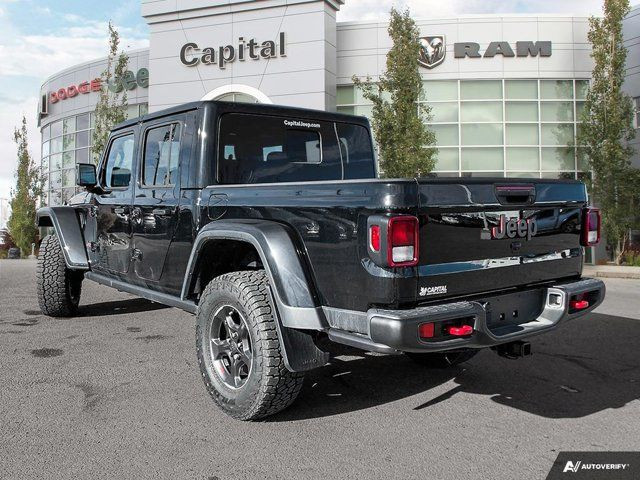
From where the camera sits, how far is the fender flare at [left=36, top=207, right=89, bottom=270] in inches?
232

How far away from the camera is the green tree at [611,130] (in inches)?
687

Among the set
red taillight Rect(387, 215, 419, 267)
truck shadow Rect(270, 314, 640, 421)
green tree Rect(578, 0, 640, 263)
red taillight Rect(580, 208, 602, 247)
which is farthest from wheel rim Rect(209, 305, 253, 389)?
green tree Rect(578, 0, 640, 263)

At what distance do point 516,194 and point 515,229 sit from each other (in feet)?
0.67

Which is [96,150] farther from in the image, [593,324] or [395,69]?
[593,324]

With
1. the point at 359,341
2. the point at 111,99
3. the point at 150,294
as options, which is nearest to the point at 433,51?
the point at 111,99

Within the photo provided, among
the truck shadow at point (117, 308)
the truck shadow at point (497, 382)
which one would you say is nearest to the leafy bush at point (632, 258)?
the truck shadow at point (497, 382)

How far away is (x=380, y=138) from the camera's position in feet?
56.3

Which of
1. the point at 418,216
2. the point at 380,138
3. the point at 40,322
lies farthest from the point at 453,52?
the point at 418,216

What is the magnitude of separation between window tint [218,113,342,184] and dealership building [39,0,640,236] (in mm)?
14468

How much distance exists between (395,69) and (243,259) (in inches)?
574

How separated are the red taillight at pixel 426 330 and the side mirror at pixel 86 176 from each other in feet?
12.9

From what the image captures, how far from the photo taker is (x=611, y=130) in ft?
57.6

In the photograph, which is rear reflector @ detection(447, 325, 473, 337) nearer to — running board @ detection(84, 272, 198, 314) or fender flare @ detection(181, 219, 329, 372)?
fender flare @ detection(181, 219, 329, 372)

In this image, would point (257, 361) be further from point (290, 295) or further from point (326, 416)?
point (326, 416)
